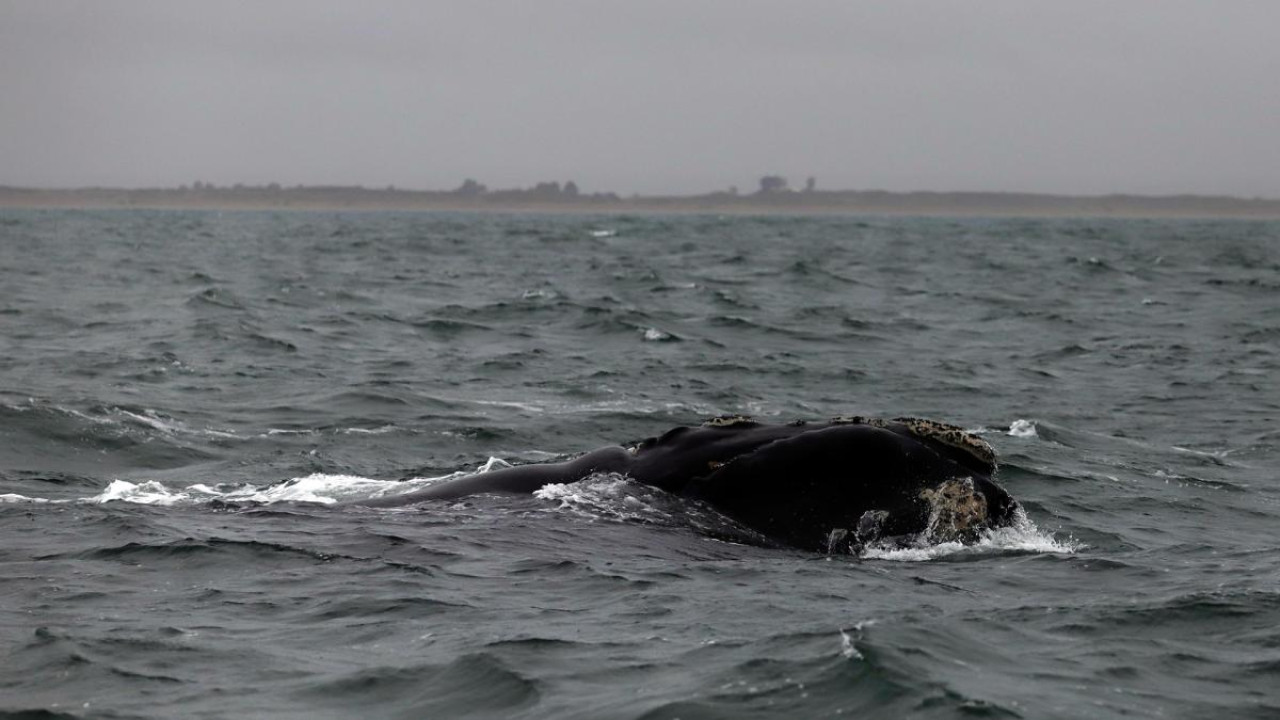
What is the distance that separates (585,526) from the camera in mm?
11969

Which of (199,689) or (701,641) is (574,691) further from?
(199,689)

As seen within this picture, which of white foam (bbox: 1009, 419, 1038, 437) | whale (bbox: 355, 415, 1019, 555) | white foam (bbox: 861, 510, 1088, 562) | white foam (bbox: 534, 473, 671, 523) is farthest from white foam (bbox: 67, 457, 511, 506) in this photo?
white foam (bbox: 1009, 419, 1038, 437)

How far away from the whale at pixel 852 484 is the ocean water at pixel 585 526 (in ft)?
0.64

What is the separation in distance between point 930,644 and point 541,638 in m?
2.21

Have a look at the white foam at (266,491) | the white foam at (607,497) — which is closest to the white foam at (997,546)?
the white foam at (607,497)

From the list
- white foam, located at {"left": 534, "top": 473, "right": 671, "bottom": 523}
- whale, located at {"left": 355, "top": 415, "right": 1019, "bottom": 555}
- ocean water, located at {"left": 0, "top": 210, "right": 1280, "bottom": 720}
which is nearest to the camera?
ocean water, located at {"left": 0, "top": 210, "right": 1280, "bottom": 720}

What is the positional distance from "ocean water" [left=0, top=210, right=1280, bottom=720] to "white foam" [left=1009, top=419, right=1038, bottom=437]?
0.08 metres

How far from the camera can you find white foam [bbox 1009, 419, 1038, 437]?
20328mm

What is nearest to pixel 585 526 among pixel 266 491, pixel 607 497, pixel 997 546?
pixel 607 497

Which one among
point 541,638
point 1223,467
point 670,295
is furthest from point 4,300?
point 541,638

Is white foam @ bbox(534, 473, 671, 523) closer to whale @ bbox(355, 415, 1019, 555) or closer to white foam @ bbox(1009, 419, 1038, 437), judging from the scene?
whale @ bbox(355, 415, 1019, 555)

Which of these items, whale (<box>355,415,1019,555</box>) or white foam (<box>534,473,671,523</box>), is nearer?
whale (<box>355,415,1019,555</box>)

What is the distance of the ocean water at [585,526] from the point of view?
8.62m

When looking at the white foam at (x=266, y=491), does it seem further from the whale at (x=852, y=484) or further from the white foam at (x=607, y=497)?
the whale at (x=852, y=484)
